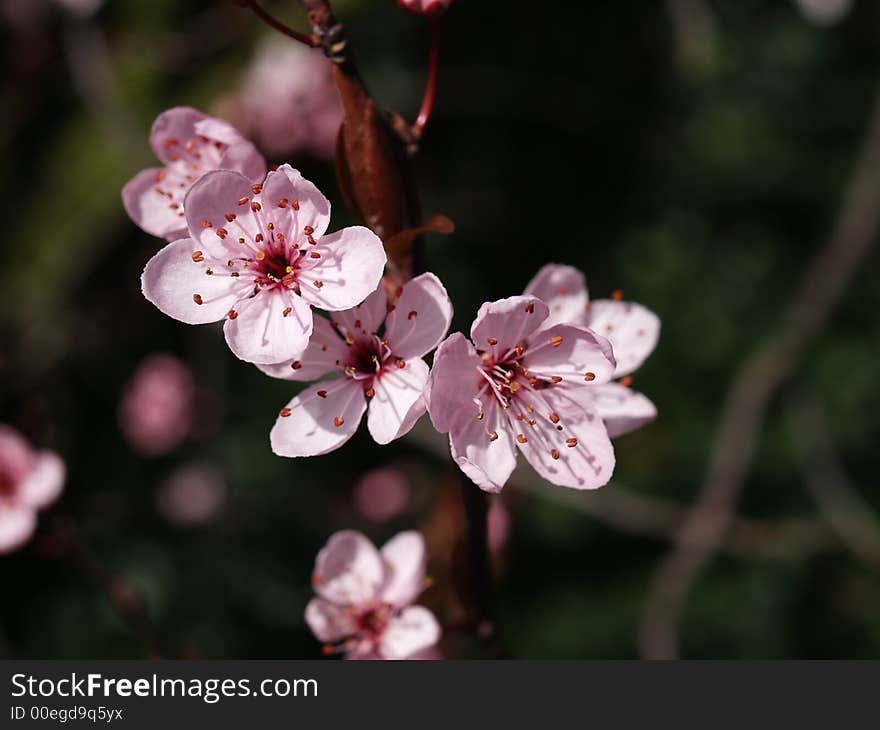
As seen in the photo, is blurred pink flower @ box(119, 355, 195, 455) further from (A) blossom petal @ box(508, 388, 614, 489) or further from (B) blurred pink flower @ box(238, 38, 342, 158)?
(A) blossom petal @ box(508, 388, 614, 489)

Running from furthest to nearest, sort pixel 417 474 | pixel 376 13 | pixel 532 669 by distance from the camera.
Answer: pixel 376 13
pixel 417 474
pixel 532 669

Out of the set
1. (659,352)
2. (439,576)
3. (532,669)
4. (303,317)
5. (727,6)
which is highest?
(727,6)

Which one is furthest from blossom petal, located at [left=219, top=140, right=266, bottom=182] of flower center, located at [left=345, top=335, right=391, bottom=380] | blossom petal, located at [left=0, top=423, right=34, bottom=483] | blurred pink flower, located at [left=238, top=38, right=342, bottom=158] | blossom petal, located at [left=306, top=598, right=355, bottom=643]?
blurred pink flower, located at [left=238, top=38, right=342, bottom=158]

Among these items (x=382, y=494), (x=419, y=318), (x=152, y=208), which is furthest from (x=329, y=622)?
(x=382, y=494)

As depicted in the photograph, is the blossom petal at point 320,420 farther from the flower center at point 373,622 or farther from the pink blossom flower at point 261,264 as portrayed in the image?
the flower center at point 373,622

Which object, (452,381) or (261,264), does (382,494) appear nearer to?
(261,264)

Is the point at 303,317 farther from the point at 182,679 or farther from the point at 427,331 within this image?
the point at 182,679

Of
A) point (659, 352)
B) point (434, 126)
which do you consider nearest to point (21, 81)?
point (434, 126)
